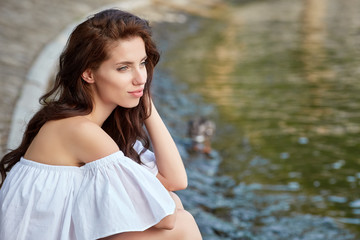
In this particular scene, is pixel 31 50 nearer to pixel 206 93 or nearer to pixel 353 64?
pixel 206 93

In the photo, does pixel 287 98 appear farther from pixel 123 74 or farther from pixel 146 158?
pixel 123 74

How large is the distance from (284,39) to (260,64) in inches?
104

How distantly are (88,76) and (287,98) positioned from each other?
18.8 ft

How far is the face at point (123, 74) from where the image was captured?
8.69ft

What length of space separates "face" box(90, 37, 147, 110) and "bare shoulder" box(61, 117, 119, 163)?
218 millimetres

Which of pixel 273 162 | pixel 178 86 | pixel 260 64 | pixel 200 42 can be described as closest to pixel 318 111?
pixel 273 162

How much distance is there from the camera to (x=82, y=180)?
8.30 ft

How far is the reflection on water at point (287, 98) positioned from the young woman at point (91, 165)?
2485 mm

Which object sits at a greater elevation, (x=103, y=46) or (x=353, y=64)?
(x=103, y=46)

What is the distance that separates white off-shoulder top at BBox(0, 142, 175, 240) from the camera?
240 cm

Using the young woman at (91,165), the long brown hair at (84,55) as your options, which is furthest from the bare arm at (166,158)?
the long brown hair at (84,55)

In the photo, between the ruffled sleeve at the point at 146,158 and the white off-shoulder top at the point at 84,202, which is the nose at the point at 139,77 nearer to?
the white off-shoulder top at the point at 84,202

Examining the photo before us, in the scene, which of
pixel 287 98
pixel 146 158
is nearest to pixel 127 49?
pixel 146 158

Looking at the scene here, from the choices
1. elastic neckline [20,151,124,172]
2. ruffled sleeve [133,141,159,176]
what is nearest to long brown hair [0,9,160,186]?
elastic neckline [20,151,124,172]
